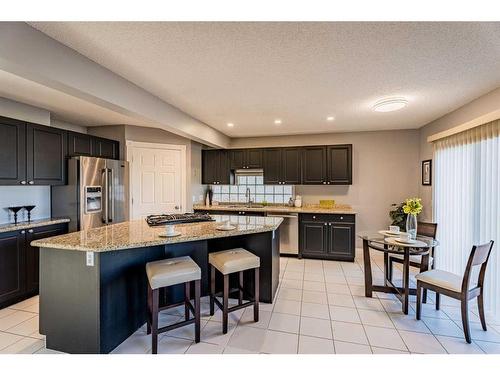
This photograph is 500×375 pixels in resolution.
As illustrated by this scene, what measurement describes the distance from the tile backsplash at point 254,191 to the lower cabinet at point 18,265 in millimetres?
3216

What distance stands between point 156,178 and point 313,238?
123 inches

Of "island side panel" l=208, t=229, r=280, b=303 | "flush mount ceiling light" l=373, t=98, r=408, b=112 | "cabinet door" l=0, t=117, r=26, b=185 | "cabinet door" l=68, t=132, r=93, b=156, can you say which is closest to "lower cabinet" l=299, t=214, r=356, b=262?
"island side panel" l=208, t=229, r=280, b=303

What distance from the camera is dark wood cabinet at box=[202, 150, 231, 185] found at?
5.27 m

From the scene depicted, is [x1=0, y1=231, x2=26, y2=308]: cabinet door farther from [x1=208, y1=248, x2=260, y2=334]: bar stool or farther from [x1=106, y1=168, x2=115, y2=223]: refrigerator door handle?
[x1=208, y1=248, x2=260, y2=334]: bar stool

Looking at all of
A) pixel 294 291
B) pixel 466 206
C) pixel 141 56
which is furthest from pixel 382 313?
pixel 141 56

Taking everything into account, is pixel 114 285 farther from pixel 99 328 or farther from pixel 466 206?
pixel 466 206

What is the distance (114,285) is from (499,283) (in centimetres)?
384

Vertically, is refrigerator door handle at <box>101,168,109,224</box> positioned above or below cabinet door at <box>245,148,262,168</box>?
below

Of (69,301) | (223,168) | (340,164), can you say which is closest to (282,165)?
(340,164)

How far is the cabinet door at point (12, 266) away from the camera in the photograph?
2.61 metres

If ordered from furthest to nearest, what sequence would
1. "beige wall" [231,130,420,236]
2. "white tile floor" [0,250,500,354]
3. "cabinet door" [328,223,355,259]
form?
"beige wall" [231,130,420,236], "cabinet door" [328,223,355,259], "white tile floor" [0,250,500,354]

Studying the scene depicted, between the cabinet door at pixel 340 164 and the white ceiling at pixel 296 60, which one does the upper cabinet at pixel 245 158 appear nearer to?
the cabinet door at pixel 340 164

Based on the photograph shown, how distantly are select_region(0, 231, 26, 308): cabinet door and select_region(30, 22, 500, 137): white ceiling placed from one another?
2222mm

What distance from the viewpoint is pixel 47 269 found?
6.46 feet
